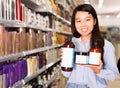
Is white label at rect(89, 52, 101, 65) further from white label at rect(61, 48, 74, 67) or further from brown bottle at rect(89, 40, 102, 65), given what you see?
white label at rect(61, 48, 74, 67)

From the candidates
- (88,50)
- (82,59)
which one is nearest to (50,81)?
(88,50)

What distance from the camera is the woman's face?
2.10 meters

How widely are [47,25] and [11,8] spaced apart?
2.14 metres

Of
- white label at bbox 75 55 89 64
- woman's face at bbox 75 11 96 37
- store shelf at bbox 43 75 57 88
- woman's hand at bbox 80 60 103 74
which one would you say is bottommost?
store shelf at bbox 43 75 57 88

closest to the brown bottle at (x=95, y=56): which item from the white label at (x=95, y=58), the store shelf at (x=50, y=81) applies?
the white label at (x=95, y=58)

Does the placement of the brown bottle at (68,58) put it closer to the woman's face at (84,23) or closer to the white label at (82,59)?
the white label at (82,59)

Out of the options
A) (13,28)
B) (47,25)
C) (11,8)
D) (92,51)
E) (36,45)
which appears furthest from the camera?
(47,25)

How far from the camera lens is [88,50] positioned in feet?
7.01

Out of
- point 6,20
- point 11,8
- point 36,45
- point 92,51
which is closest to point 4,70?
point 6,20

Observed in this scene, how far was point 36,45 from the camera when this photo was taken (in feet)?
13.3

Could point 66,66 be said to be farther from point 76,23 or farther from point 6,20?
point 6,20

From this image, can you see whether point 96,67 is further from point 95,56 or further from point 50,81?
point 50,81

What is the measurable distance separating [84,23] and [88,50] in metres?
0.23

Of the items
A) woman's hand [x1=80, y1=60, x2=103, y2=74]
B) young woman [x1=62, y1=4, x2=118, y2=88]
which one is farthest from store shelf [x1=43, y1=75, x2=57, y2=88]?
woman's hand [x1=80, y1=60, x2=103, y2=74]
